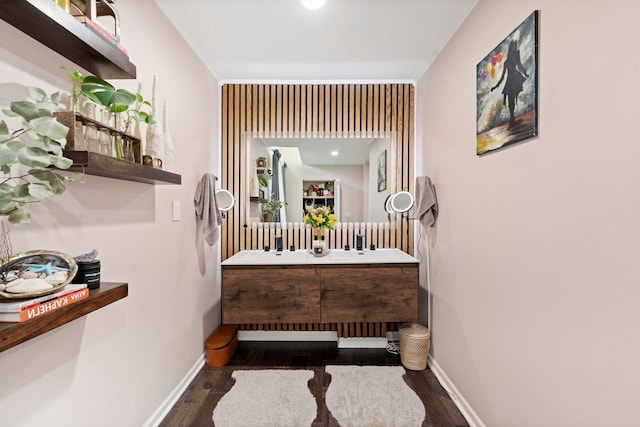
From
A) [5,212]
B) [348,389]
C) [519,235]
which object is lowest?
[348,389]

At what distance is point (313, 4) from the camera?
1732 millimetres

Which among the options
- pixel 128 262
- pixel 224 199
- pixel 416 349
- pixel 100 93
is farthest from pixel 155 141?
A: pixel 416 349

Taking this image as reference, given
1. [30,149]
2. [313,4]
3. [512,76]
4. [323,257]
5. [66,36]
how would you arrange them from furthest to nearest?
[323,257], [313,4], [512,76], [66,36], [30,149]

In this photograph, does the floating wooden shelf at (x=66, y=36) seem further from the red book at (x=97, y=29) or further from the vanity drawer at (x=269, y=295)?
the vanity drawer at (x=269, y=295)

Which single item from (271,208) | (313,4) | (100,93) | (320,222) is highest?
(313,4)

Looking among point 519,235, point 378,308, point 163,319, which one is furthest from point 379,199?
point 163,319

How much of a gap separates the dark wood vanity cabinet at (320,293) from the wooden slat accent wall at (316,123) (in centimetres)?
58

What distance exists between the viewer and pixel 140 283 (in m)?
1.55

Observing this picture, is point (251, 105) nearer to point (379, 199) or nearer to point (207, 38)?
point (207, 38)

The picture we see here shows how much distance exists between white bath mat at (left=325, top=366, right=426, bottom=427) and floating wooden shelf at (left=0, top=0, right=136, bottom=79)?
2213 millimetres

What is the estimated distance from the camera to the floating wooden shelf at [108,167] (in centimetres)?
95

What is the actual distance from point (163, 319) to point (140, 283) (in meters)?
0.36

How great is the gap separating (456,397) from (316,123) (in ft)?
8.22

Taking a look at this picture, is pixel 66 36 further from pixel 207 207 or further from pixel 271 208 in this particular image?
pixel 271 208
